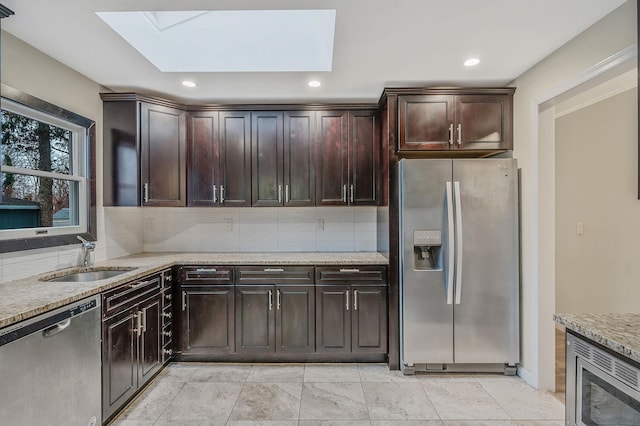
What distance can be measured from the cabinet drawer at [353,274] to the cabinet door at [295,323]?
20cm

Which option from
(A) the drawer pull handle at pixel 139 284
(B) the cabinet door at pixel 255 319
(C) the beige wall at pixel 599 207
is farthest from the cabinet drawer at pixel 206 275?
(C) the beige wall at pixel 599 207

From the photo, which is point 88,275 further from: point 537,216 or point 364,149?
point 537,216

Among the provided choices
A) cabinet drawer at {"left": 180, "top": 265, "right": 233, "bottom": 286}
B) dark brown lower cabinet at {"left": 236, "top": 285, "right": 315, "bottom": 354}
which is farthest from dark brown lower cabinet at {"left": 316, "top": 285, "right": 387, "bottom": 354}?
cabinet drawer at {"left": 180, "top": 265, "right": 233, "bottom": 286}

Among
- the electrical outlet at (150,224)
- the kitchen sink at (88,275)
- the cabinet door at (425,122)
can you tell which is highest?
the cabinet door at (425,122)

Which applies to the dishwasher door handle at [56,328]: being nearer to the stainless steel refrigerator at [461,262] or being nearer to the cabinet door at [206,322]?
the cabinet door at [206,322]

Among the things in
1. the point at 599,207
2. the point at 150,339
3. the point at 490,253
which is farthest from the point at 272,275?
the point at 599,207

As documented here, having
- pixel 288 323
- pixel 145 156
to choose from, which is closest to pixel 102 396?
pixel 288 323

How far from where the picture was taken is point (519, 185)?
2.53 metres

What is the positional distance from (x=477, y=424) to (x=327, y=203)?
80.3 inches

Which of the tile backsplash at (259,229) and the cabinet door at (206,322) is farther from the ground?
the tile backsplash at (259,229)

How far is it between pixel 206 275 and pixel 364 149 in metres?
1.91

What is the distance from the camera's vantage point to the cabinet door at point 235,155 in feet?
9.83

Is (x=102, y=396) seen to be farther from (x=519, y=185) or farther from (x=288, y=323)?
(x=519, y=185)

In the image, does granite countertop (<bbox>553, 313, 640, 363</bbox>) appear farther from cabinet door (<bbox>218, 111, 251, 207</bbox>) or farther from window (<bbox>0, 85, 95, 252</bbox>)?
window (<bbox>0, 85, 95, 252</bbox>)
